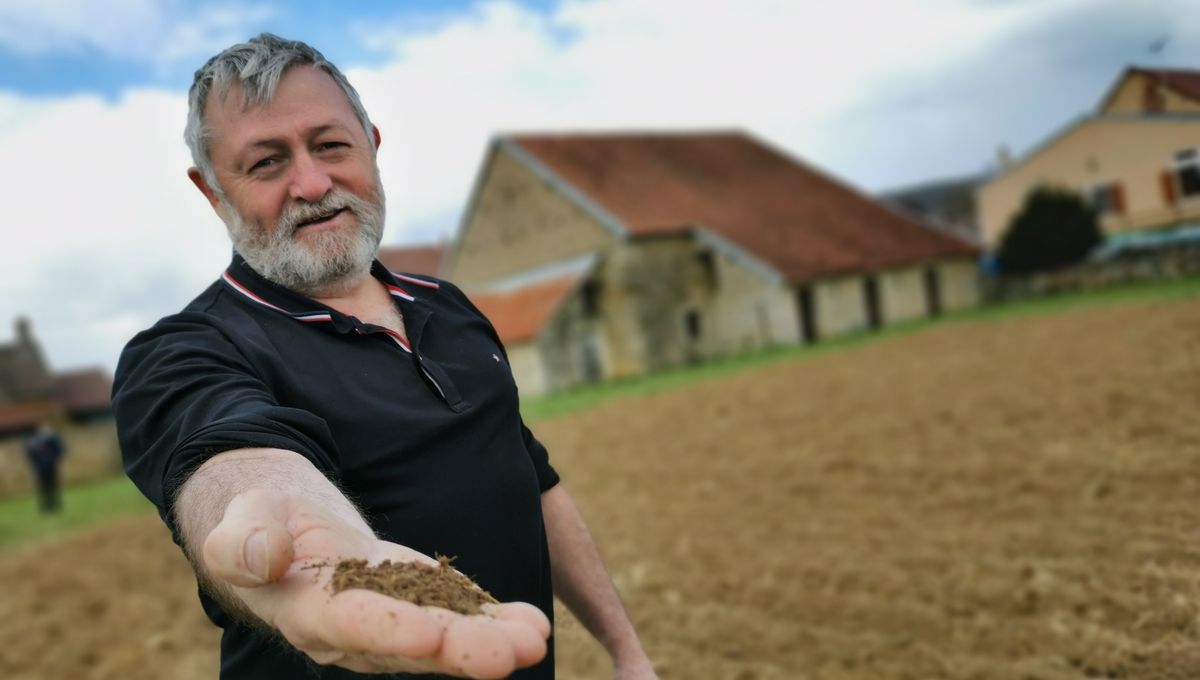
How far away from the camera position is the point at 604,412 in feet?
63.0

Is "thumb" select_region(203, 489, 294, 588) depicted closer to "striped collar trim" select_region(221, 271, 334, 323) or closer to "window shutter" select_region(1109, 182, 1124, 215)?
"striped collar trim" select_region(221, 271, 334, 323)

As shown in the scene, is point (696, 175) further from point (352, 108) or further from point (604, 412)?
point (352, 108)

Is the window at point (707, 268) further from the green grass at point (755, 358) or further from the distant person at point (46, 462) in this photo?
the distant person at point (46, 462)

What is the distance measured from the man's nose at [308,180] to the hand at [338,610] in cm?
73

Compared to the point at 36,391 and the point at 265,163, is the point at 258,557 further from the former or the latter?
the point at 36,391

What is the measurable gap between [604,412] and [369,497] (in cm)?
1759

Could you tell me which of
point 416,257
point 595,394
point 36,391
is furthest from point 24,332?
point 595,394

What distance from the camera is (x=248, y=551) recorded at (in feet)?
3.67

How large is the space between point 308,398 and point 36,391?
4925 cm

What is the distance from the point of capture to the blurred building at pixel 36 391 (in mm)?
41281

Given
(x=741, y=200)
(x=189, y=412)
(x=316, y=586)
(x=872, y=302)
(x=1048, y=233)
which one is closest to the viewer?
(x=316, y=586)

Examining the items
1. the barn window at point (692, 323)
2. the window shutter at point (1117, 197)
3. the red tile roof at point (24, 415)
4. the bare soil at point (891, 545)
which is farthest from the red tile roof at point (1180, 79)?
the red tile roof at point (24, 415)

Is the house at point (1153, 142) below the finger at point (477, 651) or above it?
above

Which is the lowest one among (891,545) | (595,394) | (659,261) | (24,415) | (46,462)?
(595,394)
